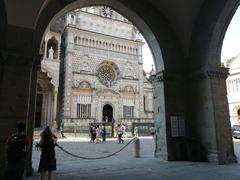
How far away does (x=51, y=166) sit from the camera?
14.6 ft

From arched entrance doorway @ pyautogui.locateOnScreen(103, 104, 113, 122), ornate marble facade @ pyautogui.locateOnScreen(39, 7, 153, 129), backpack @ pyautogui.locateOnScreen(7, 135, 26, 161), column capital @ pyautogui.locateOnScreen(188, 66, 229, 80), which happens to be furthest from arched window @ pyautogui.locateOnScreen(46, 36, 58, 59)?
backpack @ pyautogui.locateOnScreen(7, 135, 26, 161)

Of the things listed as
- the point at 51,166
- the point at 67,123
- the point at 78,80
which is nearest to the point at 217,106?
the point at 51,166

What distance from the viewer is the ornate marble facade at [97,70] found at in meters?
28.0

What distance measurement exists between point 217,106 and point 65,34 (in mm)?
27191

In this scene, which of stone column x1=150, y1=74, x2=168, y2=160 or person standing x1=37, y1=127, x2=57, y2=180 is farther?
stone column x1=150, y1=74, x2=168, y2=160

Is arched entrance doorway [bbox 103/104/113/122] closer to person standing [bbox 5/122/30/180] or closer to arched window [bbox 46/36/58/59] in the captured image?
arched window [bbox 46/36/58/59]

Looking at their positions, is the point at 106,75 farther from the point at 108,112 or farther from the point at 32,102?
the point at 32,102

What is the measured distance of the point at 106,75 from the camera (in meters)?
32.2

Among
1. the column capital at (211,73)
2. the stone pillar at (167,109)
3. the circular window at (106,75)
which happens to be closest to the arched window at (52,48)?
the circular window at (106,75)

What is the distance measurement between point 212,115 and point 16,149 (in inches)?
237

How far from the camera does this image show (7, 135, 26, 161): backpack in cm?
373

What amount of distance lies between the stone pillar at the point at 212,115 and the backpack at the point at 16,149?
5.86 meters

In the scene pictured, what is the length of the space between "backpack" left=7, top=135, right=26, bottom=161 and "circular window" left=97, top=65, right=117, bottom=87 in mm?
27686

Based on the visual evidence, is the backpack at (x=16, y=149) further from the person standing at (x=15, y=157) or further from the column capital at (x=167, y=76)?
the column capital at (x=167, y=76)
